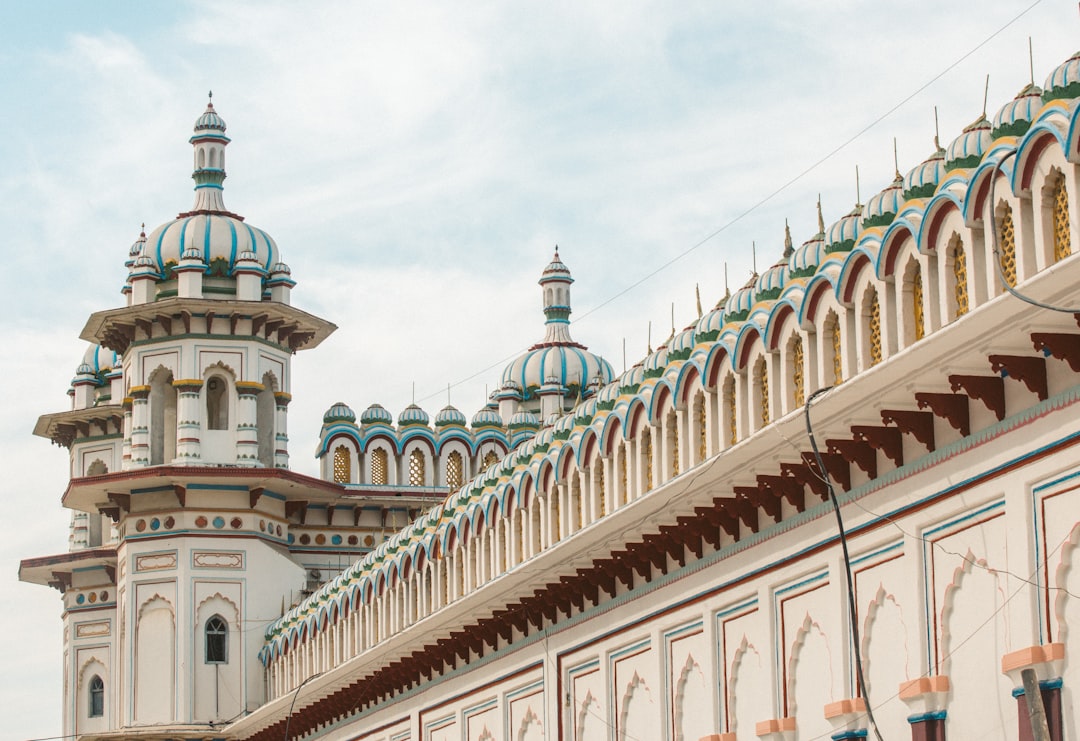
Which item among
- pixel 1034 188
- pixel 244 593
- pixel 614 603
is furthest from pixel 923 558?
pixel 244 593

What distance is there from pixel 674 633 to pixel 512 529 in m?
4.56

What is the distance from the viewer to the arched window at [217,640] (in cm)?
3700

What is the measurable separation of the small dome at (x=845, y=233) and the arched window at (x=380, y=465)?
2315 cm

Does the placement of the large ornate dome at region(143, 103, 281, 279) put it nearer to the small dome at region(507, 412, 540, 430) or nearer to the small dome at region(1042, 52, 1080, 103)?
the small dome at region(507, 412, 540, 430)

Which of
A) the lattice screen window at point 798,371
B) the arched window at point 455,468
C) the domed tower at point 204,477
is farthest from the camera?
the arched window at point 455,468

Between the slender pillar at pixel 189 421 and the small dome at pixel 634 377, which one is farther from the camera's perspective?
the slender pillar at pixel 189 421

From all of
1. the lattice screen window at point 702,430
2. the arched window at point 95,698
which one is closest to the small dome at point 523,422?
the arched window at point 95,698

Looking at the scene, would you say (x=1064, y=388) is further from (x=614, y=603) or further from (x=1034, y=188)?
(x=614, y=603)

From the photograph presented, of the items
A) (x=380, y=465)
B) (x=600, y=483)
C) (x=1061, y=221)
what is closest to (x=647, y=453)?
(x=600, y=483)

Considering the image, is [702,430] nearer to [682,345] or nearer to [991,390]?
[682,345]

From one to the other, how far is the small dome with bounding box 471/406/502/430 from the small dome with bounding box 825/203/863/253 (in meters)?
23.7

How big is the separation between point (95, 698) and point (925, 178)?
99.7 feet

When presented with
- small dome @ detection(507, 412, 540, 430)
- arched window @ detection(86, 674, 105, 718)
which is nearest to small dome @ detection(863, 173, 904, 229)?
small dome @ detection(507, 412, 540, 430)

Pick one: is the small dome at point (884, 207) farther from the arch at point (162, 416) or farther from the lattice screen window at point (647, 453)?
the arch at point (162, 416)
